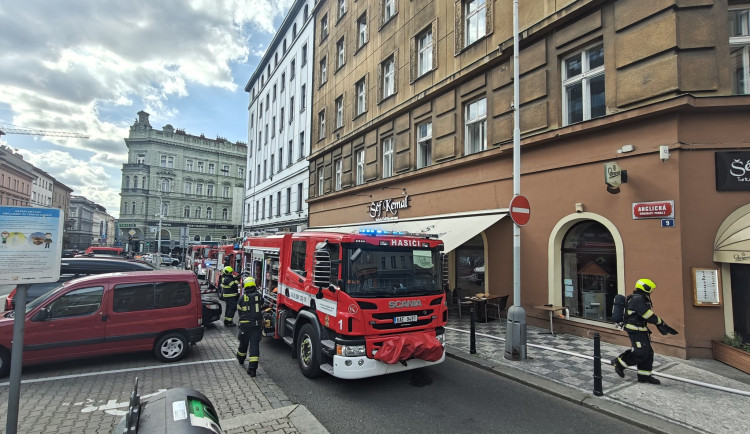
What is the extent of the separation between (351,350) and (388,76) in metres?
15.7

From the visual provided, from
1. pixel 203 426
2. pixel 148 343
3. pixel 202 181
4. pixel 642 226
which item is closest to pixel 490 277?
pixel 642 226

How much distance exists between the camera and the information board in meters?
7.64

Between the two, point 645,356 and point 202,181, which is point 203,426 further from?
point 202,181

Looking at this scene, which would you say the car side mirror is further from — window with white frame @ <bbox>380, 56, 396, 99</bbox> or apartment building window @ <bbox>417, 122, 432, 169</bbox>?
window with white frame @ <bbox>380, 56, 396, 99</bbox>

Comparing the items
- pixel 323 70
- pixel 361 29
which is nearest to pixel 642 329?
pixel 361 29

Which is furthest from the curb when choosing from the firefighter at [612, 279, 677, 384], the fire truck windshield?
the fire truck windshield

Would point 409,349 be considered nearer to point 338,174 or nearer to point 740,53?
point 740,53

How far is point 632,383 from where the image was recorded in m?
6.38

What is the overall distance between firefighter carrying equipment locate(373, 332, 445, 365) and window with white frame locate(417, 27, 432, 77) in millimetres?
12558

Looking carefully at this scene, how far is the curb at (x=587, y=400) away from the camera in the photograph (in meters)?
4.94

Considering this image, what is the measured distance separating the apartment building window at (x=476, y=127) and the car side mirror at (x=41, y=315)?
12.2 metres

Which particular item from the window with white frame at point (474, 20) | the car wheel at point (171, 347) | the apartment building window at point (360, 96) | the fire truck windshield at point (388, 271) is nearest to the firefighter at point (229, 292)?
the car wheel at point (171, 347)

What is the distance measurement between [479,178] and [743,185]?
651 centimetres

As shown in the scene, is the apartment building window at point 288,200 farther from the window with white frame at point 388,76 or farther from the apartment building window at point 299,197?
the window with white frame at point 388,76
